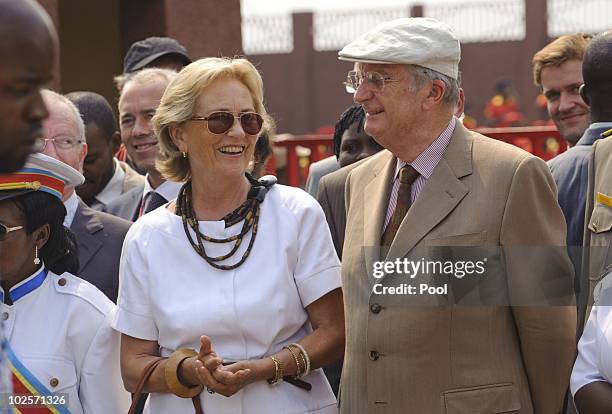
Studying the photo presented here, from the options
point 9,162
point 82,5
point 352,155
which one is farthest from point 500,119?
point 9,162

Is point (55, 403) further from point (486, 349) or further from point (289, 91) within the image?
point (289, 91)

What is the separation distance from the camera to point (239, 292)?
3.83m

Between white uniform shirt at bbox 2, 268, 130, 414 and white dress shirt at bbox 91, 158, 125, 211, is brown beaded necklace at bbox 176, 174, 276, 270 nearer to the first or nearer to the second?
white uniform shirt at bbox 2, 268, 130, 414

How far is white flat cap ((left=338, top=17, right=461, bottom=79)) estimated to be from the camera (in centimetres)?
389

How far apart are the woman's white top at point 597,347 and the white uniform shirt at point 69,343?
1.61 m

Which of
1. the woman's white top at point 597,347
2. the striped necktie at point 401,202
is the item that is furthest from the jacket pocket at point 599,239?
the striped necktie at point 401,202

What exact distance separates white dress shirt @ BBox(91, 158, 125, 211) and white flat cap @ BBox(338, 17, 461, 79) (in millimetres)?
2405

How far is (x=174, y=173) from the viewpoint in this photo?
4234mm

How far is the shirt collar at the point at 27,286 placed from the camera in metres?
4.03

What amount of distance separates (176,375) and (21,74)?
2113 mm

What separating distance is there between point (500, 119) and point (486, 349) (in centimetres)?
1724

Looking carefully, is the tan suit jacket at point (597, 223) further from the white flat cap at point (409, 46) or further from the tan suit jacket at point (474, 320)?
the white flat cap at point (409, 46)

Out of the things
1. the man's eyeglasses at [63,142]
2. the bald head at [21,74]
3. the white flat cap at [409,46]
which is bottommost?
the man's eyeglasses at [63,142]

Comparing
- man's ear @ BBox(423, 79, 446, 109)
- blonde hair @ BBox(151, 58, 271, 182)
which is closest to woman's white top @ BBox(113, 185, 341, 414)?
blonde hair @ BBox(151, 58, 271, 182)
